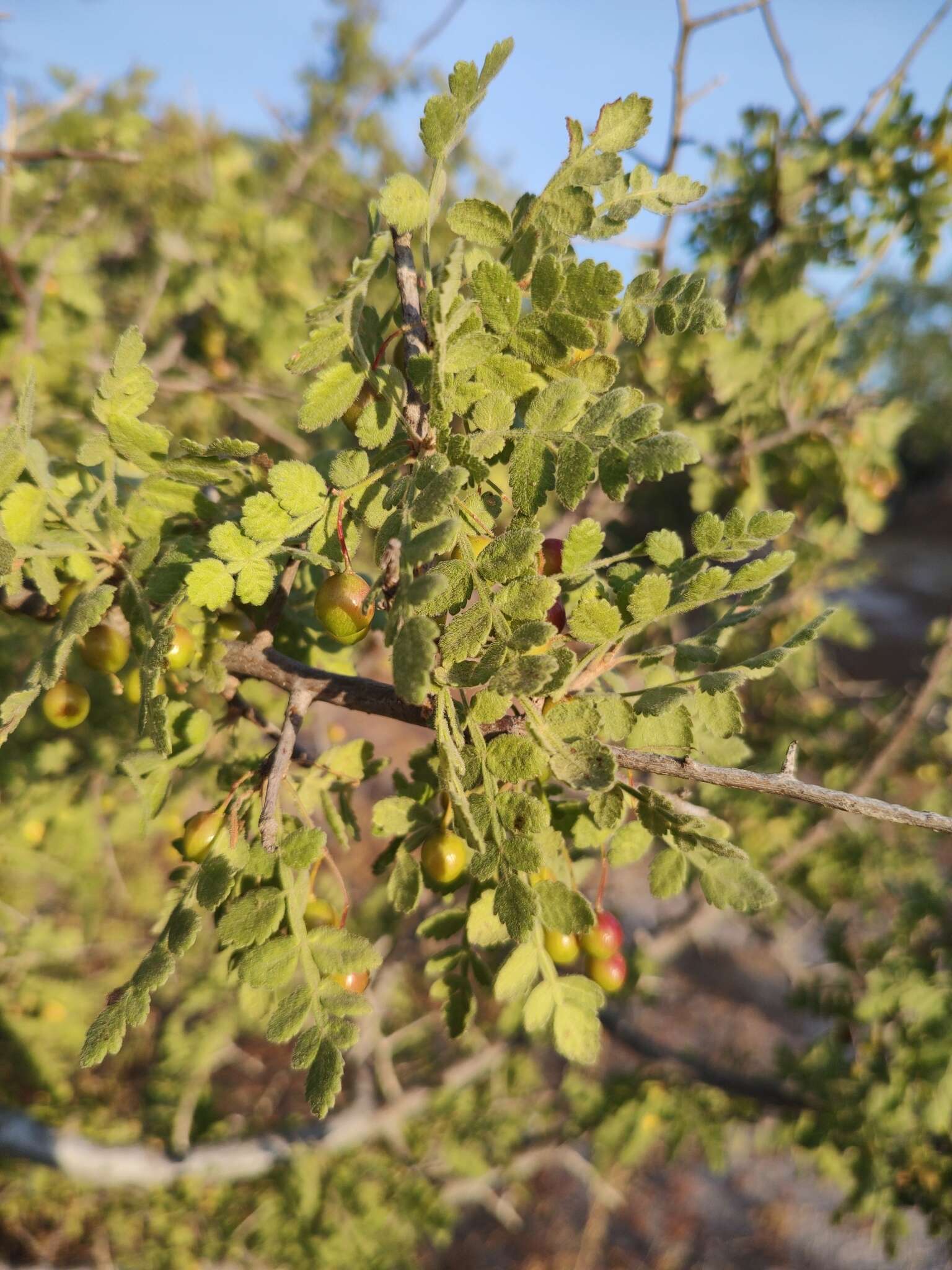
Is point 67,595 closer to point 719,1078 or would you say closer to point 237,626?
point 237,626

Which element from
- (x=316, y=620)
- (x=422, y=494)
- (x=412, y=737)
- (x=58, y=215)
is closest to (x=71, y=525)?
(x=316, y=620)

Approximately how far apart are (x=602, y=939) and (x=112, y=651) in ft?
3.31

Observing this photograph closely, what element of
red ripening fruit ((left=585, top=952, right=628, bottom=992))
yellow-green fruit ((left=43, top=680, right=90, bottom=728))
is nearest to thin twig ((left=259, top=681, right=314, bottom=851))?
yellow-green fruit ((left=43, top=680, right=90, bottom=728))

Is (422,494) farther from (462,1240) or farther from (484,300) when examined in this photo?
(462,1240)

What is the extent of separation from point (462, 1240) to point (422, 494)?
6065mm

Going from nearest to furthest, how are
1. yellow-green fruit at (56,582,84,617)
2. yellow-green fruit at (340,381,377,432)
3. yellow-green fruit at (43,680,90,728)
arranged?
yellow-green fruit at (340,381,377,432), yellow-green fruit at (56,582,84,617), yellow-green fruit at (43,680,90,728)

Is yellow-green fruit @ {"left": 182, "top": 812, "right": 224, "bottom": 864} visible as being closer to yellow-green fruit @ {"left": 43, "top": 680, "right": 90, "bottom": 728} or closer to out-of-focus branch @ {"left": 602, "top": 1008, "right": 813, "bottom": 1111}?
yellow-green fruit @ {"left": 43, "top": 680, "right": 90, "bottom": 728}

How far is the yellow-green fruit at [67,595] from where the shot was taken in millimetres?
1168

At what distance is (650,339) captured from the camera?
2482 millimetres

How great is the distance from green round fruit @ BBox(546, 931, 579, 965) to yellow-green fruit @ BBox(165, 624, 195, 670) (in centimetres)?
74

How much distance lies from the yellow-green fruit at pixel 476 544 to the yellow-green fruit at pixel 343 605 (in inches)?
5.7

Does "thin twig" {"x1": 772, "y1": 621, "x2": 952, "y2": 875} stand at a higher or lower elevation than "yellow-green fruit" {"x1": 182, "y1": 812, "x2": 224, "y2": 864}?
higher

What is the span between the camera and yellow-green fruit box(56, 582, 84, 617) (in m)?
1.17

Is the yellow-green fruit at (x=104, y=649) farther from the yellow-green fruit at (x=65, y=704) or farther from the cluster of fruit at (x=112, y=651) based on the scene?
the yellow-green fruit at (x=65, y=704)
